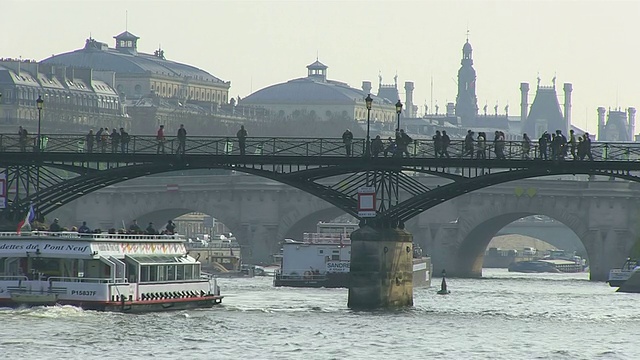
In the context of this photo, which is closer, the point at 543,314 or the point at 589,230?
the point at 543,314

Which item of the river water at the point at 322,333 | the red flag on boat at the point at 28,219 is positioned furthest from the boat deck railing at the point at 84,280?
the red flag on boat at the point at 28,219

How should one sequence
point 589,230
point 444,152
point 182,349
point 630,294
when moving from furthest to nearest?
point 589,230 → point 630,294 → point 444,152 → point 182,349

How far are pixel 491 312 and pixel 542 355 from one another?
27.1 m

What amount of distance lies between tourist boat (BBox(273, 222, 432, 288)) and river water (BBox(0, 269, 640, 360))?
90.4 ft

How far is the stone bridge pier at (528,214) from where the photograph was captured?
18462 cm

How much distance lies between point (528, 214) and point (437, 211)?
8.64 m

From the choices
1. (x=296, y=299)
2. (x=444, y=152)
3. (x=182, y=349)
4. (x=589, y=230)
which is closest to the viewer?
(x=182, y=349)

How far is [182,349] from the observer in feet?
284

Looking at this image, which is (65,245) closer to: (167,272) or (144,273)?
(144,273)

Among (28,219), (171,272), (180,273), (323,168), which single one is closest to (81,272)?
(28,219)

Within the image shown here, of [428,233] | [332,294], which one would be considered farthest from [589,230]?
[332,294]

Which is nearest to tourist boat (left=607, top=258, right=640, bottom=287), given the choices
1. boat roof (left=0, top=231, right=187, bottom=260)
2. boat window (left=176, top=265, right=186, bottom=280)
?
boat window (left=176, top=265, right=186, bottom=280)

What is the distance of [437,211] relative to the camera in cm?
19425

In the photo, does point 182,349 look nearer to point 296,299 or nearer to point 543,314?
point 543,314
